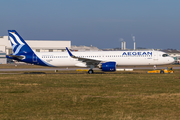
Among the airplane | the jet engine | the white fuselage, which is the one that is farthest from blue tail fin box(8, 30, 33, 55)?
the jet engine

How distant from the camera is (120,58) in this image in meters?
44.1

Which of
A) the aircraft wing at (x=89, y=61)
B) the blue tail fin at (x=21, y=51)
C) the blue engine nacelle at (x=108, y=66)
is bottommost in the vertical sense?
the blue engine nacelle at (x=108, y=66)

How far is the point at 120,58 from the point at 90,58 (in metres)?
5.54

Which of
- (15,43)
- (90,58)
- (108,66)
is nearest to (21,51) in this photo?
(15,43)

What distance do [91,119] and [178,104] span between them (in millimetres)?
6890

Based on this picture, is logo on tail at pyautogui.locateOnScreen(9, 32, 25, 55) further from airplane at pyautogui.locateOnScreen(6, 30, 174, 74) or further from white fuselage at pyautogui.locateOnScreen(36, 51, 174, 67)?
white fuselage at pyautogui.locateOnScreen(36, 51, 174, 67)

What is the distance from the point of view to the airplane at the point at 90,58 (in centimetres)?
4391

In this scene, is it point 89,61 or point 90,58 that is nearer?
point 89,61

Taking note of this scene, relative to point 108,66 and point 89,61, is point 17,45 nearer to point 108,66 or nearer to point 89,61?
point 89,61

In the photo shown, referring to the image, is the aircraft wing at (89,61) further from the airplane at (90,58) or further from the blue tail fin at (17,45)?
the blue tail fin at (17,45)

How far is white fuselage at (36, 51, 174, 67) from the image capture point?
144 feet

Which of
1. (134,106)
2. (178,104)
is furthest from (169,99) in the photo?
(134,106)

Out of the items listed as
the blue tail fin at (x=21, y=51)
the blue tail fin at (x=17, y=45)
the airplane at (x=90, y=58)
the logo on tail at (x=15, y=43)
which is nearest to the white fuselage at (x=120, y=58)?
the airplane at (x=90, y=58)

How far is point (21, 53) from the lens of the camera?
150ft
